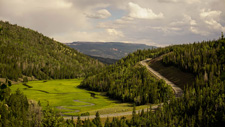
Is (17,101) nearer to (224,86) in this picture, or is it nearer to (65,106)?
(65,106)

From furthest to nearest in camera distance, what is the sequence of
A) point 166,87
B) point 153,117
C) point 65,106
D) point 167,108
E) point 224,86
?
point 166,87
point 65,106
point 224,86
point 167,108
point 153,117

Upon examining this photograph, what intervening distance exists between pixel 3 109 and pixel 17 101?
20116mm

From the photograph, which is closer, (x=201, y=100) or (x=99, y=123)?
(x=99, y=123)

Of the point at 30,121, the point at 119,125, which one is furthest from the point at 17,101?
the point at 119,125

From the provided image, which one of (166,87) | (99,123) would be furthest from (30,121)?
(166,87)

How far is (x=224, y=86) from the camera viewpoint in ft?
493

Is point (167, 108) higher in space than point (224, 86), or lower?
lower

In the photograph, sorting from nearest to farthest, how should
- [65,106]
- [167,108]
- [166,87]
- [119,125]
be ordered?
[119,125] < [167,108] < [65,106] < [166,87]

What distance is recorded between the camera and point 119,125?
4163 inches

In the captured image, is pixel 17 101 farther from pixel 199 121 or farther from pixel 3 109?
pixel 199 121

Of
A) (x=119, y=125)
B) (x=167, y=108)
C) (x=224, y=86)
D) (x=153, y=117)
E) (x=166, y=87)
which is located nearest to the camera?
(x=119, y=125)

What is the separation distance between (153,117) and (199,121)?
24.9 m

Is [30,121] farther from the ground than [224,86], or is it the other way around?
[224,86]

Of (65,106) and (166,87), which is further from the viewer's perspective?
(166,87)
